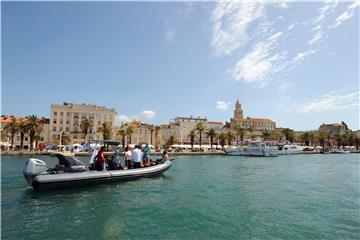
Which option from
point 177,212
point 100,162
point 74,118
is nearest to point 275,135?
point 74,118

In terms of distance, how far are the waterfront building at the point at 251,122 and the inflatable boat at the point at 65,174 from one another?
141 m

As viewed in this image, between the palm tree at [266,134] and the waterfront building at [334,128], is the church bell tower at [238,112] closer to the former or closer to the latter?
the palm tree at [266,134]

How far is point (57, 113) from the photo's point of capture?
89875 mm

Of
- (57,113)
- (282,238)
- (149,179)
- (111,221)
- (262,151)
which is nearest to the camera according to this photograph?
(282,238)

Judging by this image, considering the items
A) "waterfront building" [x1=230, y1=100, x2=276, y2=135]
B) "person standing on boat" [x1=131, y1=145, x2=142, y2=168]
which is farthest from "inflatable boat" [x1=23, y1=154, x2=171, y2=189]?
"waterfront building" [x1=230, y1=100, x2=276, y2=135]

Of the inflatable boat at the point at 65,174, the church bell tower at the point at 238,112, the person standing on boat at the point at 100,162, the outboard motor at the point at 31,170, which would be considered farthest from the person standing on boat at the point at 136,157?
the church bell tower at the point at 238,112

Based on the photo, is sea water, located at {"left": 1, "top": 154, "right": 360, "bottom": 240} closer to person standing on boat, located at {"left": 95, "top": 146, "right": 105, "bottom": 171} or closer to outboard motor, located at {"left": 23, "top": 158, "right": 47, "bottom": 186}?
outboard motor, located at {"left": 23, "top": 158, "right": 47, "bottom": 186}

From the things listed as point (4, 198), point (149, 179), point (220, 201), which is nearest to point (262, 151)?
point (149, 179)

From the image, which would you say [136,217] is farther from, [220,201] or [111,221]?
[220,201]

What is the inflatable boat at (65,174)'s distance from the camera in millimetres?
15789

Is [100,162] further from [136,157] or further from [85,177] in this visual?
[136,157]

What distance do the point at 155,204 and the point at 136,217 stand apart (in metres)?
2.37

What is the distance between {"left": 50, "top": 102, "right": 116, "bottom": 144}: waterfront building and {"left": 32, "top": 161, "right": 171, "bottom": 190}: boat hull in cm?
6851

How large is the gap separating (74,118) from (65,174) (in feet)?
263
